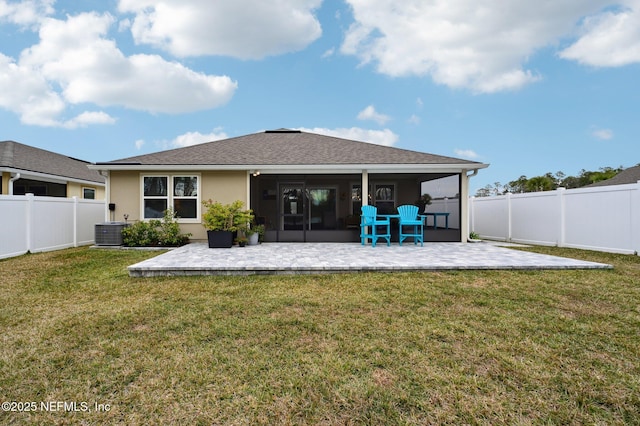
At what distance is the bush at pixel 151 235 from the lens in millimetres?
8484

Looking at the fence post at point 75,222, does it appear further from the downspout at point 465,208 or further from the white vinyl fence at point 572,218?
the white vinyl fence at point 572,218

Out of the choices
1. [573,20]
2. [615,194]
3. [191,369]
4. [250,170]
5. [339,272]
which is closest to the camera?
[191,369]

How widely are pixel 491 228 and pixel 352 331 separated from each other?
427 inches

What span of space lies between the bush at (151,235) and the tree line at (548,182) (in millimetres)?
24876

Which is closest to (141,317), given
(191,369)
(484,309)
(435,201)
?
(191,369)

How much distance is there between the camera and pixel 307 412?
1.74 m

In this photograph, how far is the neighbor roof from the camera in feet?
35.6

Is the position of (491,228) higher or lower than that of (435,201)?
lower

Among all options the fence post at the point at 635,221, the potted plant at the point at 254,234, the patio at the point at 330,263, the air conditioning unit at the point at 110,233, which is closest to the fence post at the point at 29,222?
the air conditioning unit at the point at 110,233

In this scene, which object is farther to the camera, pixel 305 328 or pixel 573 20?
pixel 573 20

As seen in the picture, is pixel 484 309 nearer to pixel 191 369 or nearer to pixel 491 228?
pixel 191 369

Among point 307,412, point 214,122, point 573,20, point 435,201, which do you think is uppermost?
point 573,20

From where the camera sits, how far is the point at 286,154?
9.90 meters

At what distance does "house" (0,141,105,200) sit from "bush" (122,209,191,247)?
5.63 m
